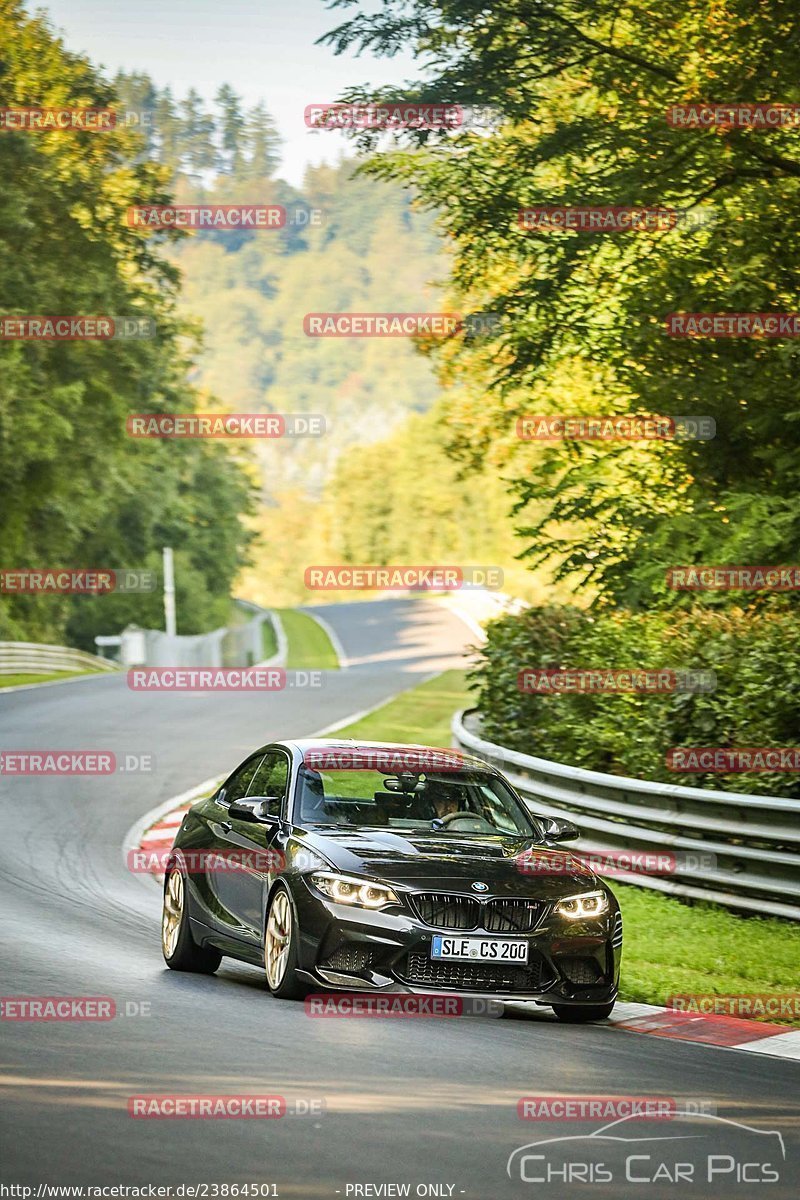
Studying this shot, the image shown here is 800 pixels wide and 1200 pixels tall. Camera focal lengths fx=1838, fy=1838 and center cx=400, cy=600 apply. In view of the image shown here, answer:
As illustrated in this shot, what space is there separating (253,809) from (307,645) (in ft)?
200

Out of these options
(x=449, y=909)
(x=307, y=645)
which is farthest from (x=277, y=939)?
(x=307, y=645)

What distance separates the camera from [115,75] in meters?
55.9

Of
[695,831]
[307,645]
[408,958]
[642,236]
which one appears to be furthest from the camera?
[307,645]

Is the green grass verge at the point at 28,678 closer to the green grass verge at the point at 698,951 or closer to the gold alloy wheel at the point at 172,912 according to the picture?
the green grass verge at the point at 698,951

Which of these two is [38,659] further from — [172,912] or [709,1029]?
[709,1029]

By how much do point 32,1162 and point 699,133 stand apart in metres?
16.0

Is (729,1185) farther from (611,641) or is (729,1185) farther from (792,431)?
(792,431)

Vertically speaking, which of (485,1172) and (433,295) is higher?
(433,295)

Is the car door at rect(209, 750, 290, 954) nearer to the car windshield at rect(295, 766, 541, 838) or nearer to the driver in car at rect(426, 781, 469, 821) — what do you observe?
the car windshield at rect(295, 766, 541, 838)

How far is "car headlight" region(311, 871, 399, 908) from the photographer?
30.6 ft

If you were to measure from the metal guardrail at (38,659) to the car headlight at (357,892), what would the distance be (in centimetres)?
3929

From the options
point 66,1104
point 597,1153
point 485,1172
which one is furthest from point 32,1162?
point 597,1153

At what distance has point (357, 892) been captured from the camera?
9352 mm

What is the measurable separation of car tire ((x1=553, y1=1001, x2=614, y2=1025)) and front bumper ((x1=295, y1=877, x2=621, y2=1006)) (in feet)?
0.64
